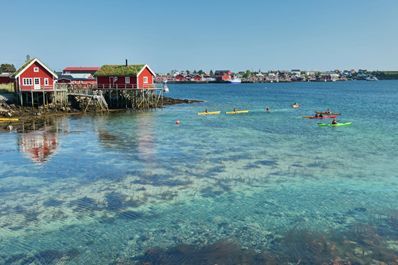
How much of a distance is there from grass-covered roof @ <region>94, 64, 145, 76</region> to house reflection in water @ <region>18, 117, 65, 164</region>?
79.8ft

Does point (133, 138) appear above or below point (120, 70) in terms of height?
below

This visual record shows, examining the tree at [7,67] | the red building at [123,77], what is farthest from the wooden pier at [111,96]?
the tree at [7,67]

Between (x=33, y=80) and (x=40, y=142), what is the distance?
26.5 metres

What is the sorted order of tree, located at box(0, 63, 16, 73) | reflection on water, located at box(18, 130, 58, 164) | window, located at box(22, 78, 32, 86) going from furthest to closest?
tree, located at box(0, 63, 16, 73) < window, located at box(22, 78, 32, 86) < reflection on water, located at box(18, 130, 58, 164)

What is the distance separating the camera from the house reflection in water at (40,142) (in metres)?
33.2

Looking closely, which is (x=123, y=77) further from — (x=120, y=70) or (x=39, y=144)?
(x=39, y=144)

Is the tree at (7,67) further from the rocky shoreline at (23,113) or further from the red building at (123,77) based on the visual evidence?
the rocky shoreline at (23,113)

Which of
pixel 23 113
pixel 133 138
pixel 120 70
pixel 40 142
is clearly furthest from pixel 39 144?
pixel 120 70

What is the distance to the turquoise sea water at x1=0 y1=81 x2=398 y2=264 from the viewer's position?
51.8 ft

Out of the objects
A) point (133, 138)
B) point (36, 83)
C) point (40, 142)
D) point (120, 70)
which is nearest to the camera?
point (40, 142)

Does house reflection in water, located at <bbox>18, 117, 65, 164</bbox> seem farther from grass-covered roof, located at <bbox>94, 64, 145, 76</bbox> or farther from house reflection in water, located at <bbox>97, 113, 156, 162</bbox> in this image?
grass-covered roof, located at <bbox>94, 64, 145, 76</bbox>

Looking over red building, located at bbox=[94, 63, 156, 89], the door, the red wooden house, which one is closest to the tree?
red building, located at bbox=[94, 63, 156, 89]

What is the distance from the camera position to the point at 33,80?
6206 cm

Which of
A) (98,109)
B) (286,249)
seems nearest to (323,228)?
(286,249)
